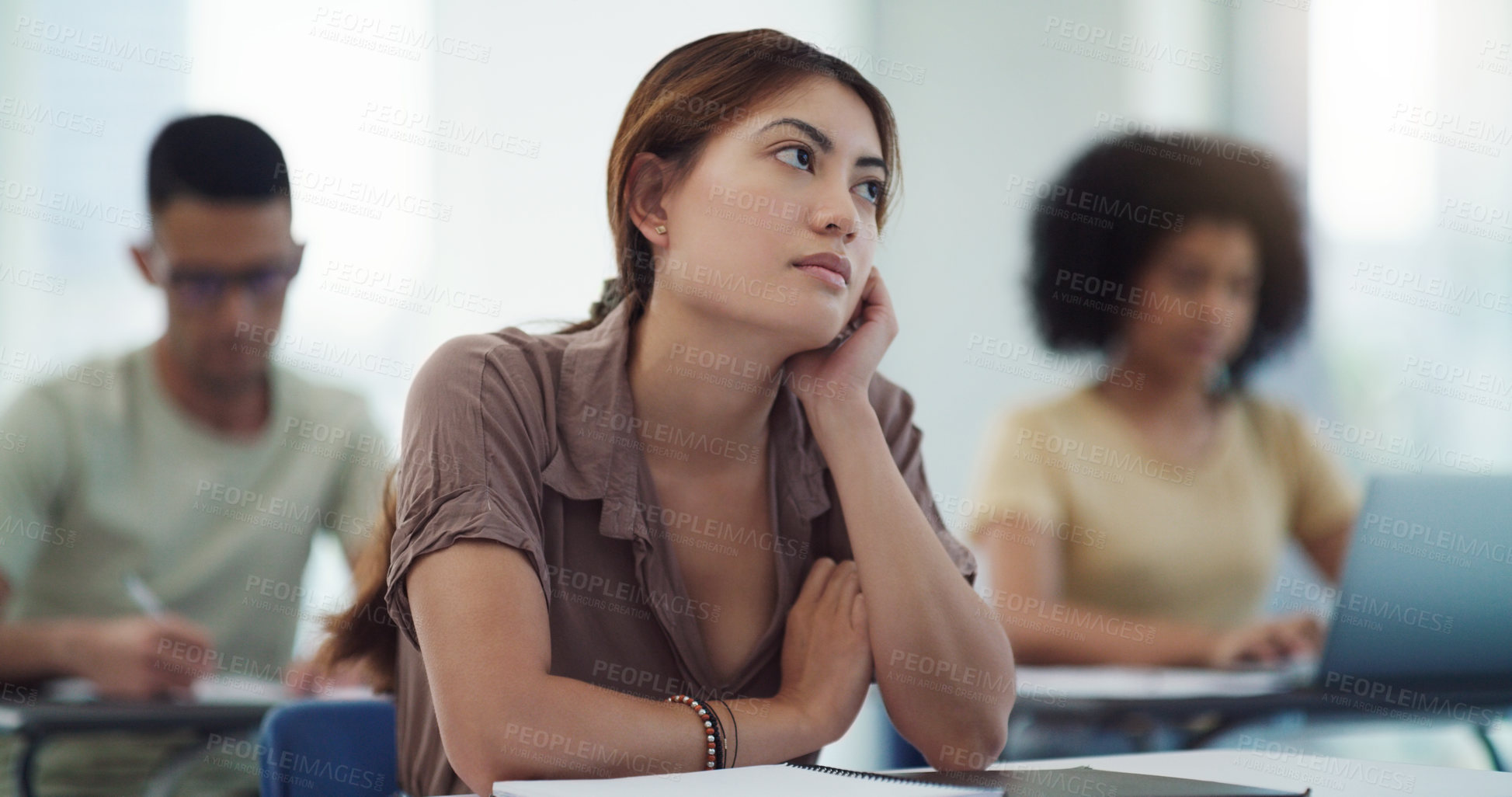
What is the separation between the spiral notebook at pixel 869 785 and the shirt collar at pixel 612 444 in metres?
0.39

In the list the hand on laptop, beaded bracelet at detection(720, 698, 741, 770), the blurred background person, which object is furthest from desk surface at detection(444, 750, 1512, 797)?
the blurred background person

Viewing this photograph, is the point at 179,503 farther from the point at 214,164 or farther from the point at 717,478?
the point at 717,478

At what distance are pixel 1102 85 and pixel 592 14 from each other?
1603 millimetres

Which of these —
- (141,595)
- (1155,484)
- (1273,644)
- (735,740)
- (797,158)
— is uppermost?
(797,158)

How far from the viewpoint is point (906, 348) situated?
12.9 ft

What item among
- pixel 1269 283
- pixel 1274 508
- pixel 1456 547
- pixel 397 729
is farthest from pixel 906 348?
pixel 397 729

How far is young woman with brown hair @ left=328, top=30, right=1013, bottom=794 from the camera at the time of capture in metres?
1.09

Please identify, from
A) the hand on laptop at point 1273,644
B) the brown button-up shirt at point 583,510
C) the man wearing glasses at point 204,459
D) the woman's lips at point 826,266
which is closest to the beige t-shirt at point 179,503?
the man wearing glasses at point 204,459

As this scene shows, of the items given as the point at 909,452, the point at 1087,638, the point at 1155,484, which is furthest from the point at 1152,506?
the point at 909,452

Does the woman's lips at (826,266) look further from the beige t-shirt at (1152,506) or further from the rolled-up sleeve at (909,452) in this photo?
the beige t-shirt at (1152,506)

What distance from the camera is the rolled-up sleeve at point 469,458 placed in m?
1.05

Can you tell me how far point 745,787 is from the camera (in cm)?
81

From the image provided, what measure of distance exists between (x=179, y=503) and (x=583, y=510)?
1.35 m

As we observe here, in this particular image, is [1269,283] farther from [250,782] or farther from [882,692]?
[250,782]
